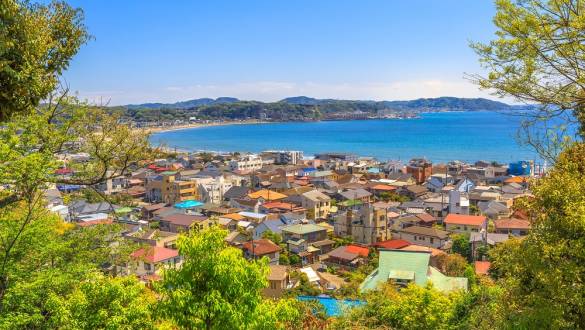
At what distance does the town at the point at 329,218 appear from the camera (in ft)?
→ 49.3

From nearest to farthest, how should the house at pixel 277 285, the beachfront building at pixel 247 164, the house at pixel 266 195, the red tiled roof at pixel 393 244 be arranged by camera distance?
the house at pixel 277 285
the red tiled roof at pixel 393 244
the house at pixel 266 195
the beachfront building at pixel 247 164

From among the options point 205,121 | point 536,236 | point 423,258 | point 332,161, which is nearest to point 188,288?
point 536,236

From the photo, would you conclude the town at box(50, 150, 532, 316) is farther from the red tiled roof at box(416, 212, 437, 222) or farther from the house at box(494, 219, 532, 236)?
the red tiled roof at box(416, 212, 437, 222)

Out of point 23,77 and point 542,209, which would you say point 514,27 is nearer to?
point 542,209

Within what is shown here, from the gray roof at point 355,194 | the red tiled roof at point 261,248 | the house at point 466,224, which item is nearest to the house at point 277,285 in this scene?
the red tiled roof at point 261,248

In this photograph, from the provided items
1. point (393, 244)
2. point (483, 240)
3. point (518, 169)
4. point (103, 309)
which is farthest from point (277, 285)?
point (518, 169)

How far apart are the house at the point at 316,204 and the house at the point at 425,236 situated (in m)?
7.74

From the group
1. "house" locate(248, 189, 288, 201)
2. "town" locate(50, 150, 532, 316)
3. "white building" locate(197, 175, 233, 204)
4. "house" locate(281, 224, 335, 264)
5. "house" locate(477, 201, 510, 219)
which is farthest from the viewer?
"white building" locate(197, 175, 233, 204)

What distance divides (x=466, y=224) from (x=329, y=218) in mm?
9070

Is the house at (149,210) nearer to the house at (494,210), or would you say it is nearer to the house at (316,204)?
the house at (316,204)

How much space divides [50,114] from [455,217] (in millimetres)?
23884

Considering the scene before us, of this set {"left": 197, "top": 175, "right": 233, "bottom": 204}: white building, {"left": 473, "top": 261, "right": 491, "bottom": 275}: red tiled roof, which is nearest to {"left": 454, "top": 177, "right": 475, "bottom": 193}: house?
{"left": 473, "top": 261, "right": 491, "bottom": 275}: red tiled roof

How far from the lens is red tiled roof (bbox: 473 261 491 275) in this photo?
1713cm

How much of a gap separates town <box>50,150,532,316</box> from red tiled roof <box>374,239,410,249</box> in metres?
0.09
